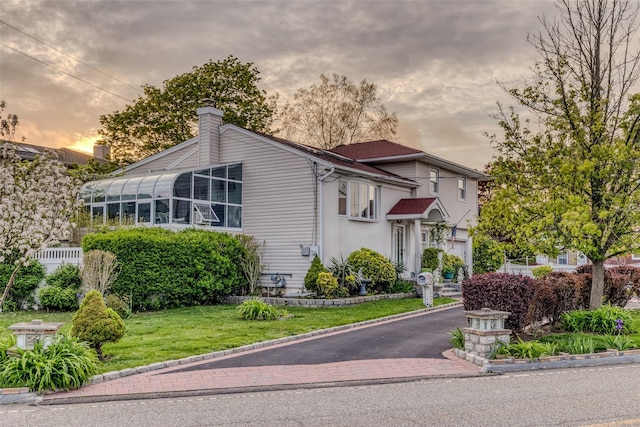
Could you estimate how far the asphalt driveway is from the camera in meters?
9.68

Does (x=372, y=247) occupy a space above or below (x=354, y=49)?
below

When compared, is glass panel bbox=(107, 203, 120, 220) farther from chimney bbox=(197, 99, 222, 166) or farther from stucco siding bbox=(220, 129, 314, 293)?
stucco siding bbox=(220, 129, 314, 293)

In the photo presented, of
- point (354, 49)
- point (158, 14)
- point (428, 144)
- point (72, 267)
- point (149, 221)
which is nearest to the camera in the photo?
point (72, 267)

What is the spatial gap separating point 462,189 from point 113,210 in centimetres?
1698

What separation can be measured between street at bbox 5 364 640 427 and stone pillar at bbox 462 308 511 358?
4.29 feet

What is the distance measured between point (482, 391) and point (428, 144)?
2353 centimetres

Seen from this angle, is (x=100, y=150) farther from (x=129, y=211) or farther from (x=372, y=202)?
(x=372, y=202)

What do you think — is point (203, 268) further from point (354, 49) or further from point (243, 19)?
point (354, 49)

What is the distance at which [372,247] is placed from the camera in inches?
838

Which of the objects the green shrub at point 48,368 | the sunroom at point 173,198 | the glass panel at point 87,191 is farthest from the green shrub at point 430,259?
the green shrub at point 48,368

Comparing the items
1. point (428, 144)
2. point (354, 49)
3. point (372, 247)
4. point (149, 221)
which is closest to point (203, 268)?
point (149, 221)

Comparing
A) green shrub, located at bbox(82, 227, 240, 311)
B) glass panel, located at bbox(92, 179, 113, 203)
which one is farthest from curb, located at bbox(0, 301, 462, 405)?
glass panel, located at bbox(92, 179, 113, 203)

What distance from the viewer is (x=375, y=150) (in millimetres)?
25750

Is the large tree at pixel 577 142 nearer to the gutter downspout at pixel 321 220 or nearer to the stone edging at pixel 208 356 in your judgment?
the stone edging at pixel 208 356
